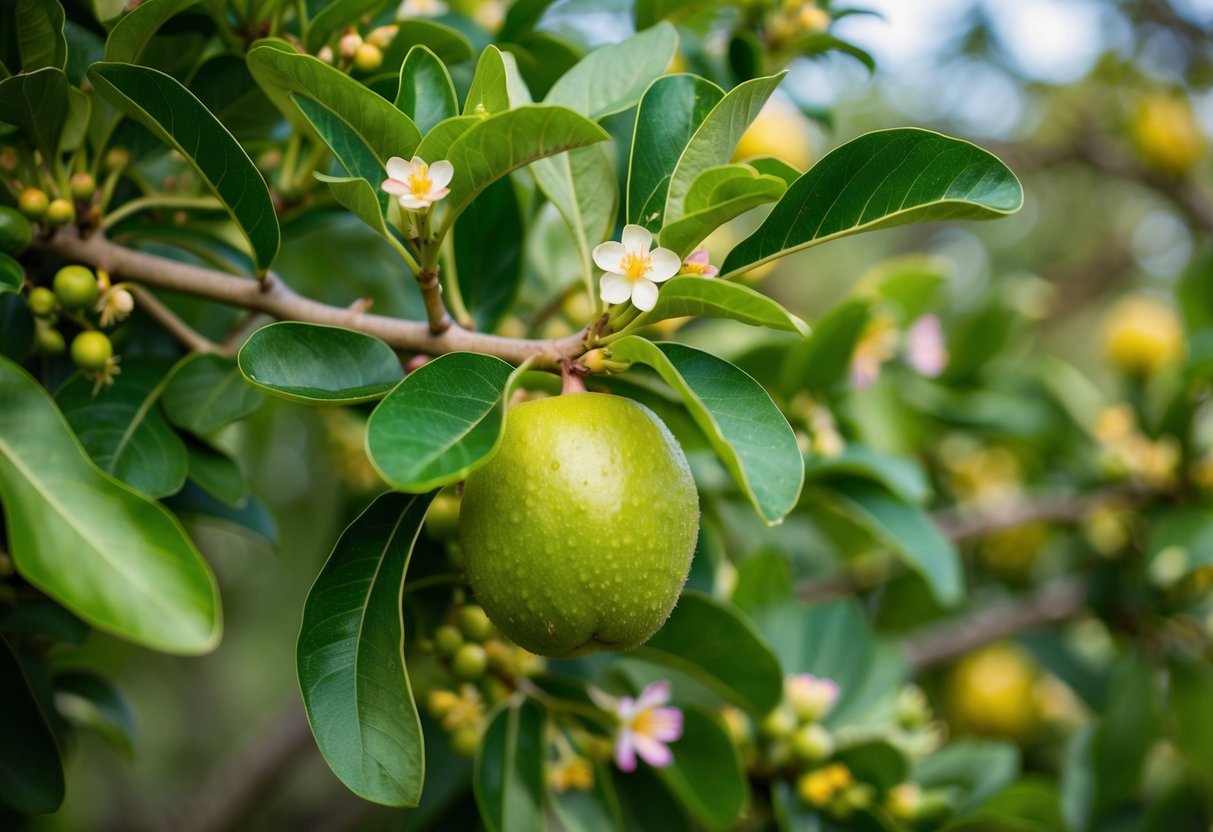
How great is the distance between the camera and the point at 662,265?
78 centimetres

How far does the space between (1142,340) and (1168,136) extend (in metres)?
0.83

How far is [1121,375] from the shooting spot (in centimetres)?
227

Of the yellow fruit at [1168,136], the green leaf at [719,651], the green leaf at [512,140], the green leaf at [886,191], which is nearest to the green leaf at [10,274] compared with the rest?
the green leaf at [512,140]

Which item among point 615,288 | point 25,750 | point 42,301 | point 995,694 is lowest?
point 995,694

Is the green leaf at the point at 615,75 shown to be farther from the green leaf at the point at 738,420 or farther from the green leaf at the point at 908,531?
the green leaf at the point at 908,531

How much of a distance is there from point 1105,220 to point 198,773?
145 inches

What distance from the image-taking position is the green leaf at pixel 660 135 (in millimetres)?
876

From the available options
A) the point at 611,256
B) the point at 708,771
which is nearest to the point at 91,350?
the point at 611,256

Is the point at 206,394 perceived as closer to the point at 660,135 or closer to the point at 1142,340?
the point at 660,135

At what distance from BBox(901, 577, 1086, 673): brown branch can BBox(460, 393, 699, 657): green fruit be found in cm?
137

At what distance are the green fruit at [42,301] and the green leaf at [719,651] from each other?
0.68 m

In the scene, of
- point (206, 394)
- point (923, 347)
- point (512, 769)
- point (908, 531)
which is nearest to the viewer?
point (206, 394)

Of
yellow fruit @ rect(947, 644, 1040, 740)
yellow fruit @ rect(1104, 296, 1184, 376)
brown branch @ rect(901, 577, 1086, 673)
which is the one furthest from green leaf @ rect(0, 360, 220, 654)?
yellow fruit @ rect(1104, 296, 1184, 376)

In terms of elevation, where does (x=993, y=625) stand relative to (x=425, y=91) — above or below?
below
